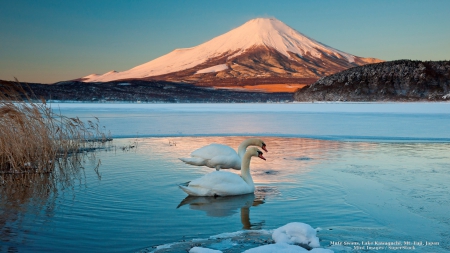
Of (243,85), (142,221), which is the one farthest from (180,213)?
(243,85)

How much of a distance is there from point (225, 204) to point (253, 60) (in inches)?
5171

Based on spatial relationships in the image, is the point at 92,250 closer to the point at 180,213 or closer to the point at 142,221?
the point at 142,221

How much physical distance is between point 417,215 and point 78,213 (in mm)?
3810

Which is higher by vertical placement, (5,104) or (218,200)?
(5,104)

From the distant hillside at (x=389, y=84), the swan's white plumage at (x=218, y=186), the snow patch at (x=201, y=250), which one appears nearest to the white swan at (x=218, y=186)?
the swan's white plumage at (x=218, y=186)

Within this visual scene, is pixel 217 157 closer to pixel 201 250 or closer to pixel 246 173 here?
pixel 246 173

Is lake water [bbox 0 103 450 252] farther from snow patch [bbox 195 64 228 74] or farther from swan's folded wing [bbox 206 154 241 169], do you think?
snow patch [bbox 195 64 228 74]

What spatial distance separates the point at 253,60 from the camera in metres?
135

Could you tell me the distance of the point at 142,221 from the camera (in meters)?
4.76

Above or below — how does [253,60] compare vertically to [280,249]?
above

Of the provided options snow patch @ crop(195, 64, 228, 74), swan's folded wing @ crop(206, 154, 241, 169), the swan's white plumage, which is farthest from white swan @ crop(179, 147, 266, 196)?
snow patch @ crop(195, 64, 228, 74)

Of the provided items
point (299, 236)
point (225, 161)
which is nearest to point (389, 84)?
point (225, 161)

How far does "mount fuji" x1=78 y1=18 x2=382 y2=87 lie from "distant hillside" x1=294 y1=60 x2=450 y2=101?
48.5 metres

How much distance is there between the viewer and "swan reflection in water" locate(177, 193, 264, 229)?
518 centimetres
